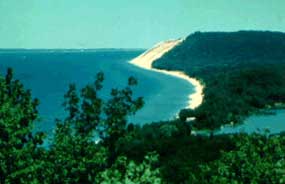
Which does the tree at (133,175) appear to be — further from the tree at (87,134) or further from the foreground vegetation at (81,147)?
the tree at (87,134)

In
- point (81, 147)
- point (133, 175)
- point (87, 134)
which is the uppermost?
point (87, 134)

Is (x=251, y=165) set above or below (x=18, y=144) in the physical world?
below

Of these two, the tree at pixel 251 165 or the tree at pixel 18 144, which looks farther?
the tree at pixel 251 165

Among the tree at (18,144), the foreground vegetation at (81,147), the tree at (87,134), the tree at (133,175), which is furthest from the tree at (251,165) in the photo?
the tree at (18,144)

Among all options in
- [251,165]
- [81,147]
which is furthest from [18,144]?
[251,165]

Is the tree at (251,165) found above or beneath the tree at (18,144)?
beneath

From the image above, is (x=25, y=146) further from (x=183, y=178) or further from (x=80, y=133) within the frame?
(x=183, y=178)

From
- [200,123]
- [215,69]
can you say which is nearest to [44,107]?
[200,123]

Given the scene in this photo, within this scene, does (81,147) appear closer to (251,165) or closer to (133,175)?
(133,175)

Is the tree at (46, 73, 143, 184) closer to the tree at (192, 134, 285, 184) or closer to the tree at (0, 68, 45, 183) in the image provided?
the tree at (0, 68, 45, 183)

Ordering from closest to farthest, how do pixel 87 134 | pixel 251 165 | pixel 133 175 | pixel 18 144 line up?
pixel 133 175 → pixel 18 144 → pixel 87 134 → pixel 251 165

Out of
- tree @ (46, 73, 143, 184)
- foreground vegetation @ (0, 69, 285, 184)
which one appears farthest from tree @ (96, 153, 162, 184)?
tree @ (46, 73, 143, 184)
